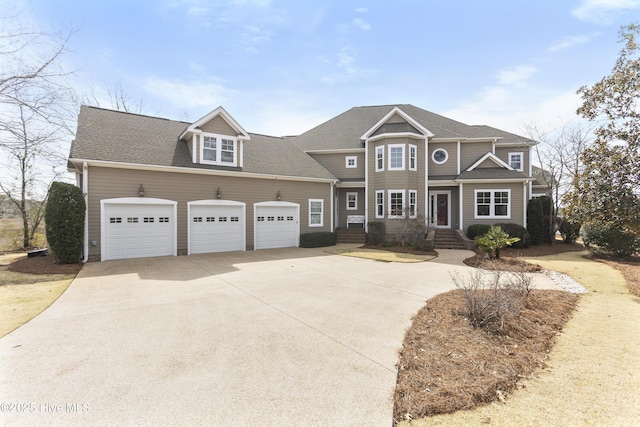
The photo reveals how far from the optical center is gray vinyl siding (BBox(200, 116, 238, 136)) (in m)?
14.6

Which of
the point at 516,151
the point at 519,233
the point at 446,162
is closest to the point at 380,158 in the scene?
the point at 446,162

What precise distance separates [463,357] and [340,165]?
1802 centimetres

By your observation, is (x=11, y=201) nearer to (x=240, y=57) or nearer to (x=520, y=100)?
(x=240, y=57)

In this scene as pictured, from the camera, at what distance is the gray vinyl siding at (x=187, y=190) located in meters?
11.6

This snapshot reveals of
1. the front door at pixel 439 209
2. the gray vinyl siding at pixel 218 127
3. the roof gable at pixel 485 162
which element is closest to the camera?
the gray vinyl siding at pixel 218 127

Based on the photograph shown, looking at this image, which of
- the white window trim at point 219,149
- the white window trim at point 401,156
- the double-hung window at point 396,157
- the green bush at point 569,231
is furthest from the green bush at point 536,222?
the white window trim at point 219,149

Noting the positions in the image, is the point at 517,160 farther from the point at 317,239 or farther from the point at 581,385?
the point at 581,385

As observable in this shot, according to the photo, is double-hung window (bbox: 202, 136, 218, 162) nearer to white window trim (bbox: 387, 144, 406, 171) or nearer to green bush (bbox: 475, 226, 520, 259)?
white window trim (bbox: 387, 144, 406, 171)

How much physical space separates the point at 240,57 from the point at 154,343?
11.8 m

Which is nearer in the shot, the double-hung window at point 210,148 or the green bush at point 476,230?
the double-hung window at point 210,148

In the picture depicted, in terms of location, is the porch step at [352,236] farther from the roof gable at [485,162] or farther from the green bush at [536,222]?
the green bush at [536,222]

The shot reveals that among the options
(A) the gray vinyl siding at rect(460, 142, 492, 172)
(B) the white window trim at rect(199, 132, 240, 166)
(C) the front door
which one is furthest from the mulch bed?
(A) the gray vinyl siding at rect(460, 142, 492, 172)

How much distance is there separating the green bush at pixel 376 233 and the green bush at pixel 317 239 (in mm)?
2329

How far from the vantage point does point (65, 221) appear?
1048 cm
